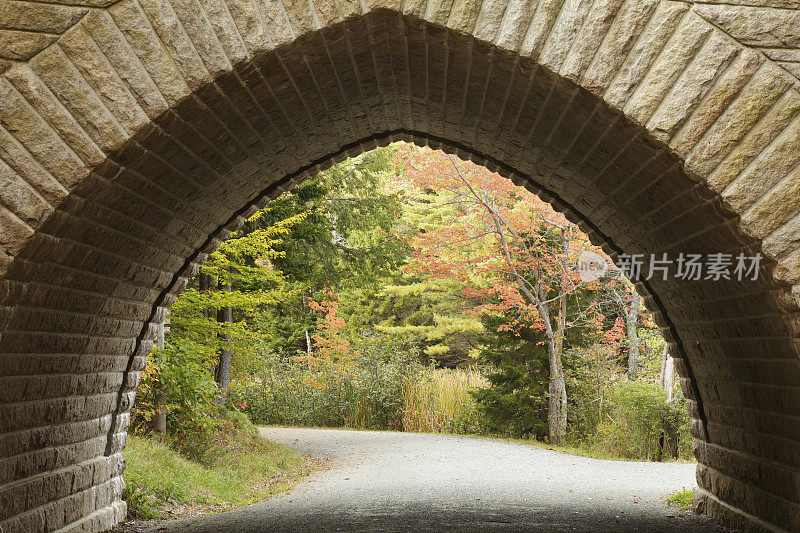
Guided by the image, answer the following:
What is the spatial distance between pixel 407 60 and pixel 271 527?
4424 millimetres

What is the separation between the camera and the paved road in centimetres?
652

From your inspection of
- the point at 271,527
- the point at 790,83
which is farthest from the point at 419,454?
the point at 790,83

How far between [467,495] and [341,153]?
15.1ft

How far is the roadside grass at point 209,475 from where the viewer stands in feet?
25.1

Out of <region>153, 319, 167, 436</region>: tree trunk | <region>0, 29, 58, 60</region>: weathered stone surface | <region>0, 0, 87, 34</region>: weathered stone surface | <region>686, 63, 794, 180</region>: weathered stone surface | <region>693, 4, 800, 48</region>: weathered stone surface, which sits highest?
<region>693, 4, 800, 48</region>: weathered stone surface

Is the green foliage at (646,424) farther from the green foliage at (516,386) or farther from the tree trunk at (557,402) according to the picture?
the green foliage at (516,386)

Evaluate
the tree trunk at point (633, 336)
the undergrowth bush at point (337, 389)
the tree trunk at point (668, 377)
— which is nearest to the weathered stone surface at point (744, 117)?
the tree trunk at point (668, 377)

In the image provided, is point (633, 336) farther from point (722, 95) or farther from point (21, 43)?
point (21, 43)

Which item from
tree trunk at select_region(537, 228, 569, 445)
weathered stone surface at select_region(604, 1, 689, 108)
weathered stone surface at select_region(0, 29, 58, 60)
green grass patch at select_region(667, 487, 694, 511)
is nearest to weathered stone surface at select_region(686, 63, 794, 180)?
weathered stone surface at select_region(604, 1, 689, 108)

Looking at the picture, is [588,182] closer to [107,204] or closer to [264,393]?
[107,204]

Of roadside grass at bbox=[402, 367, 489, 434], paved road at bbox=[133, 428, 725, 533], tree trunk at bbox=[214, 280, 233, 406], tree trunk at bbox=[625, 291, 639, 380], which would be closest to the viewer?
paved road at bbox=[133, 428, 725, 533]

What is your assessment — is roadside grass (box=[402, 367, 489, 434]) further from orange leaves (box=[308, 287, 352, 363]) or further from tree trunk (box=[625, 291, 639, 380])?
tree trunk (box=[625, 291, 639, 380])

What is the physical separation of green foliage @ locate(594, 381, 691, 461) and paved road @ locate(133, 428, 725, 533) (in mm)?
1074
